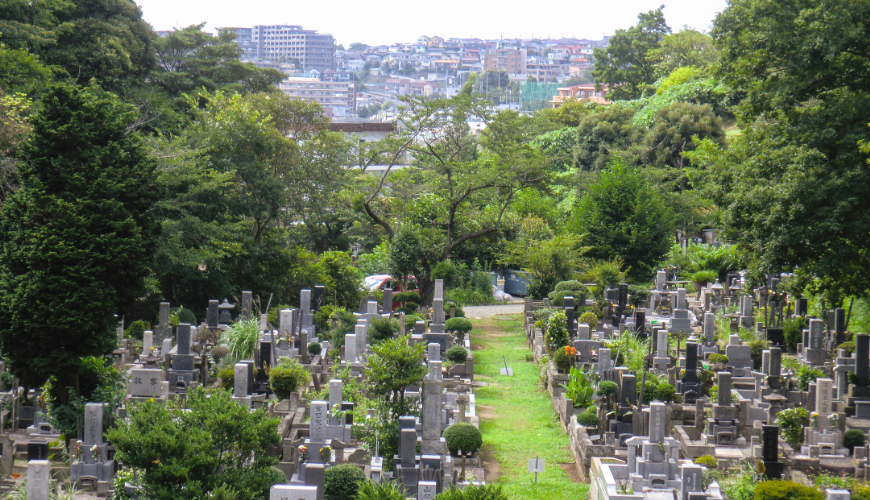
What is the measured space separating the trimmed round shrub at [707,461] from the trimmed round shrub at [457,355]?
852 centimetres

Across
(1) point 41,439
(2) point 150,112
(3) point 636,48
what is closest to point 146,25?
(2) point 150,112

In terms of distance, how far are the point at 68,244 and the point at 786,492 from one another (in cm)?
1211

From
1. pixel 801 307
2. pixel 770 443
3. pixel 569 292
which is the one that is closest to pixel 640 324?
pixel 569 292

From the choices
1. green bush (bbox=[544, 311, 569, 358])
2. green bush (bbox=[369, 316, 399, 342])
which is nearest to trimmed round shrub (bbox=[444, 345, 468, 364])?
green bush (bbox=[369, 316, 399, 342])

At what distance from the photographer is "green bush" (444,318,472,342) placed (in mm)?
25500

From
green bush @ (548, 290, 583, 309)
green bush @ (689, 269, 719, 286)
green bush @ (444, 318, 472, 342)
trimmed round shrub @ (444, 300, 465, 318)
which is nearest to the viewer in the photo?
green bush @ (444, 318, 472, 342)

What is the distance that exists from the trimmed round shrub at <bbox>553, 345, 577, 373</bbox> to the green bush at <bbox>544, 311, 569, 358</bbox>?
3.86 ft

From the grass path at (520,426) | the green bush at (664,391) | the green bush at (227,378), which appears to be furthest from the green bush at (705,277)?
the green bush at (227,378)

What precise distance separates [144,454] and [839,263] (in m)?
14.6

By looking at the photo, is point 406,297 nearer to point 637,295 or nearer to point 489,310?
point 489,310

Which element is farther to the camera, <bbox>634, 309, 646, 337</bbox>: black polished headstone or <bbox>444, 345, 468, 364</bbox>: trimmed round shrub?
<bbox>634, 309, 646, 337</bbox>: black polished headstone

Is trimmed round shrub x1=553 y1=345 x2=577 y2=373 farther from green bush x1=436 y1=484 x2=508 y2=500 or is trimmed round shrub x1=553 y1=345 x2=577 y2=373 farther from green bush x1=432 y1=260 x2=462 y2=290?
green bush x1=432 y1=260 x2=462 y2=290

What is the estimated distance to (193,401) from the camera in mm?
12055

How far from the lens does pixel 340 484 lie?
1280cm
